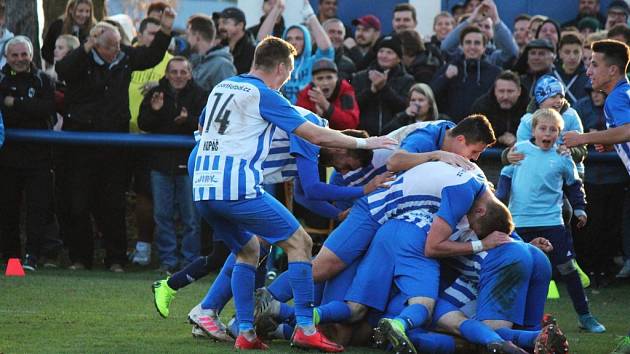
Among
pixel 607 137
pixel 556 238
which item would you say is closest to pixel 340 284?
pixel 607 137

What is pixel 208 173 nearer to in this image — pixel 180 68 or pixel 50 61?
pixel 180 68

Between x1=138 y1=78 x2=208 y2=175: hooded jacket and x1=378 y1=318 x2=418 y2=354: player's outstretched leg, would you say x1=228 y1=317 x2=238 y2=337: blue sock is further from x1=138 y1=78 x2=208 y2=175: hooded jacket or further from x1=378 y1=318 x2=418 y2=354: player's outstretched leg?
x1=138 y1=78 x2=208 y2=175: hooded jacket

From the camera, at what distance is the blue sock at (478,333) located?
25.1ft

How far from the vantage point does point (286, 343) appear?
28.0 feet

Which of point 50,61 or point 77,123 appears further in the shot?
point 50,61

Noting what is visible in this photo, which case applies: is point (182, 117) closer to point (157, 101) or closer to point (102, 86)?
point (157, 101)

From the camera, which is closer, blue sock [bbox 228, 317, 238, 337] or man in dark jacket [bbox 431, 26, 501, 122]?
blue sock [bbox 228, 317, 238, 337]

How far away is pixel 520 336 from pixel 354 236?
54.6 inches

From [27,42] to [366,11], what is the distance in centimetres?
764

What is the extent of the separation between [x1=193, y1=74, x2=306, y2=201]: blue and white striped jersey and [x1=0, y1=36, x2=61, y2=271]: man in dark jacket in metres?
5.45

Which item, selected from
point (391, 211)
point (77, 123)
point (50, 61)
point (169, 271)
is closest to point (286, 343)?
point (391, 211)

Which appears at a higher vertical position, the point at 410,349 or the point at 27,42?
the point at 27,42

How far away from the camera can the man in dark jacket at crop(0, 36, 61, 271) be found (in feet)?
43.1

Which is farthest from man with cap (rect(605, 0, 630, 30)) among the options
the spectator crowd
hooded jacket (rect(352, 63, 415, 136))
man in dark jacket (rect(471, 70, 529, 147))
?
hooded jacket (rect(352, 63, 415, 136))
